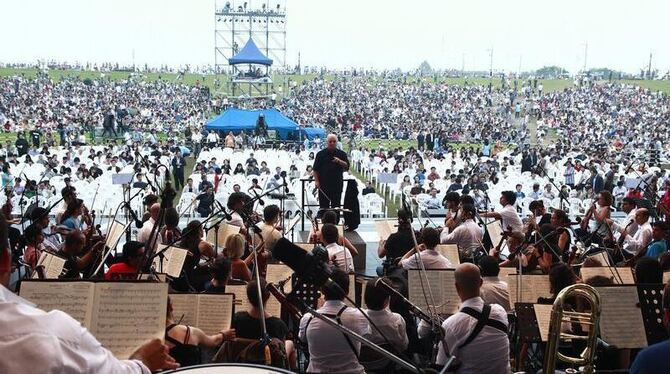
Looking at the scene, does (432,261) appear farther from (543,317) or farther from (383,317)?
(543,317)

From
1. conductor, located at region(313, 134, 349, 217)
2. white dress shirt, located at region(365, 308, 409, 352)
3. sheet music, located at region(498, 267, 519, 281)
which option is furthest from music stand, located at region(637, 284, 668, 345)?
conductor, located at region(313, 134, 349, 217)

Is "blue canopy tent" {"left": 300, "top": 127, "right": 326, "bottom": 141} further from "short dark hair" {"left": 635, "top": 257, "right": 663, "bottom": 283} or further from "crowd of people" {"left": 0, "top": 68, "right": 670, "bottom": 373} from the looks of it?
"short dark hair" {"left": 635, "top": 257, "right": 663, "bottom": 283}

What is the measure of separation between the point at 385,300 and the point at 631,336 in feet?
4.89

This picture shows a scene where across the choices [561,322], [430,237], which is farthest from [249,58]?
[561,322]

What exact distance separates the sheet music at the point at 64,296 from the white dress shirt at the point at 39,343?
1.73 metres

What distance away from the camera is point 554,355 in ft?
9.82

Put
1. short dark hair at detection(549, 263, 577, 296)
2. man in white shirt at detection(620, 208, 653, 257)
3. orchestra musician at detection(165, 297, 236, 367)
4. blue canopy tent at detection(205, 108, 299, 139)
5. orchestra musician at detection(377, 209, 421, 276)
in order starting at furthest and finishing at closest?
blue canopy tent at detection(205, 108, 299, 139)
man in white shirt at detection(620, 208, 653, 257)
orchestra musician at detection(377, 209, 421, 276)
short dark hair at detection(549, 263, 577, 296)
orchestra musician at detection(165, 297, 236, 367)

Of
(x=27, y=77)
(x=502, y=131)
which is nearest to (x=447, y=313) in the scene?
(x=502, y=131)

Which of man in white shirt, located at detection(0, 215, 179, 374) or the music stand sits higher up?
man in white shirt, located at detection(0, 215, 179, 374)

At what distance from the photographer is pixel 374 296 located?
14.8ft

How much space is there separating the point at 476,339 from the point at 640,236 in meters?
5.62

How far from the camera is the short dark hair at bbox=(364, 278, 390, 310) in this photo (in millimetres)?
4453

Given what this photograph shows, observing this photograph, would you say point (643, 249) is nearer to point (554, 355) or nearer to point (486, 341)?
point (486, 341)

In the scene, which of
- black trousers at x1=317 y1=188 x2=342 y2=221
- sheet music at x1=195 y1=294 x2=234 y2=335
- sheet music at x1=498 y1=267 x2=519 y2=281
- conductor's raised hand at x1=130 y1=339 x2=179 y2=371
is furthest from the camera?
black trousers at x1=317 y1=188 x2=342 y2=221
